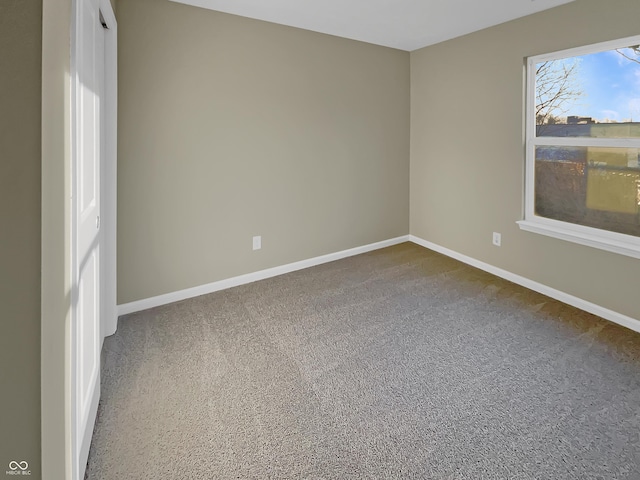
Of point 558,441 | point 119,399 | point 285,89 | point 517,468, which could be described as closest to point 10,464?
point 119,399

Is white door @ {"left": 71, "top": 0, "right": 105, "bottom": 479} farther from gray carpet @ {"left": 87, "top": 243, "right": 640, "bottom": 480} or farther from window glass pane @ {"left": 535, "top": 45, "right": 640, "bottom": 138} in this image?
window glass pane @ {"left": 535, "top": 45, "right": 640, "bottom": 138}

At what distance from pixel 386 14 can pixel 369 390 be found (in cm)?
297

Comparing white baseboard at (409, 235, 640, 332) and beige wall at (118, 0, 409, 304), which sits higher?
beige wall at (118, 0, 409, 304)

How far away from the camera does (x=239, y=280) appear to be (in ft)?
11.5

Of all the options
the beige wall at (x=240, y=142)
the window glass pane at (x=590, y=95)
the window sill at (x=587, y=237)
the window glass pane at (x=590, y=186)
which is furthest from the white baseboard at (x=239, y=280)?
the window glass pane at (x=590, y=95)

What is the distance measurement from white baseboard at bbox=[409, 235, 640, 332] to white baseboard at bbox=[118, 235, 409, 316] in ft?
2.47

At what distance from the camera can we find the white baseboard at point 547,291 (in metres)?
2.73

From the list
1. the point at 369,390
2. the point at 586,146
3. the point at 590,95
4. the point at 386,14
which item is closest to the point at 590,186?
the point at 586,146

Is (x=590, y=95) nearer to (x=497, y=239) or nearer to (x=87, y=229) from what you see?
(x=497, y=239)

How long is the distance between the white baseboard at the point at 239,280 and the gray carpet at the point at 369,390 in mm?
101

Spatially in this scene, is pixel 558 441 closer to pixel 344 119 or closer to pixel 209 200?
pixel 209 200

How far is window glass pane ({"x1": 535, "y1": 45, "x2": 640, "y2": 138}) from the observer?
267 centimetres

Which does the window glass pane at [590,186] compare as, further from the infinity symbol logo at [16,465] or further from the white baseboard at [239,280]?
the infinity symbol logo at [16,465]

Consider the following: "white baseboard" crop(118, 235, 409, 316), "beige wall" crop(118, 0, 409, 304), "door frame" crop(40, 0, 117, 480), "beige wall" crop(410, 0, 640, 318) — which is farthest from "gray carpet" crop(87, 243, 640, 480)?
"door frame" crop(40, 0, 117, 480)
